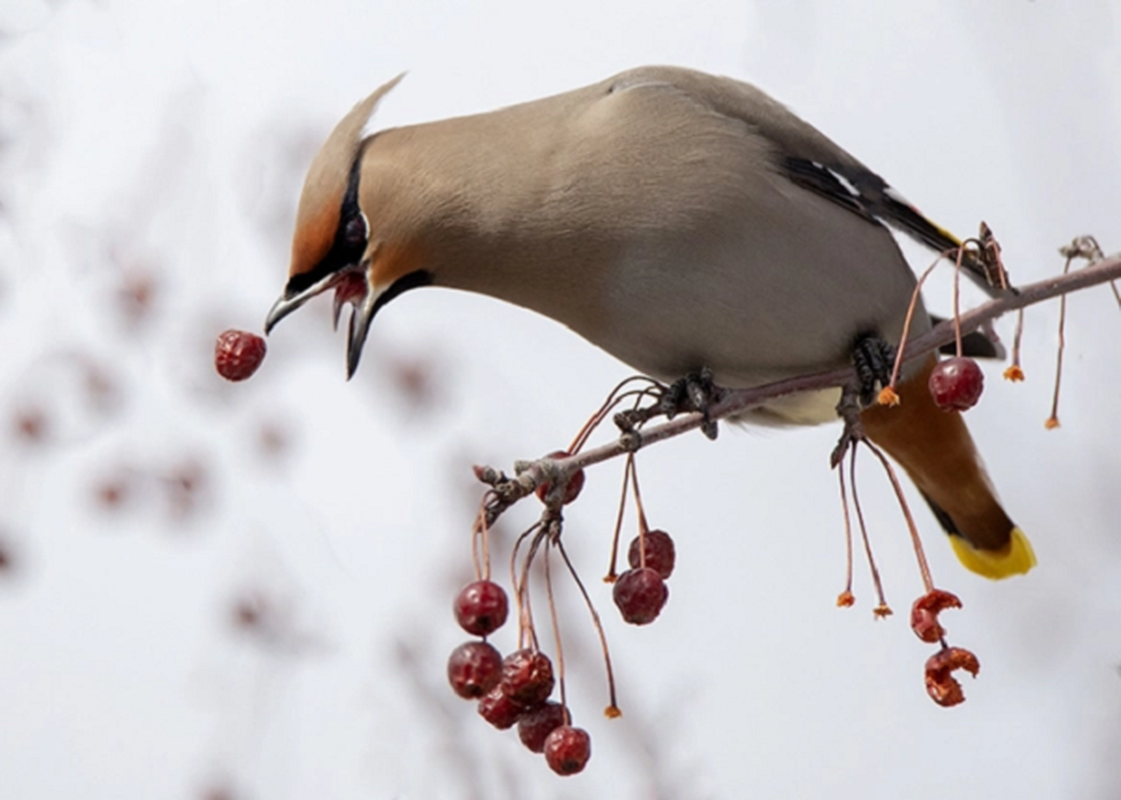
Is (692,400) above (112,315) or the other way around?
above

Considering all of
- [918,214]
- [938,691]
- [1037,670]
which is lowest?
[1037,670]

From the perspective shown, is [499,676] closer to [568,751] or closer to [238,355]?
[568,751]

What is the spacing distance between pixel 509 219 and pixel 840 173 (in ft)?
1.85

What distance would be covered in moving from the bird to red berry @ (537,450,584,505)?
0.43m

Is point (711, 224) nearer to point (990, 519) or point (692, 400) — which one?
point (692, 400)

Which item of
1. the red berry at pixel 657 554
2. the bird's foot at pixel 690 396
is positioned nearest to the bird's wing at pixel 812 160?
the bird's foot at pixel 690 396

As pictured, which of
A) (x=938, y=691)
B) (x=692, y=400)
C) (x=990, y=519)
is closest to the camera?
(x=938, y=691)

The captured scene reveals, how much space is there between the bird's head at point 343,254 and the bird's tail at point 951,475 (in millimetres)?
815

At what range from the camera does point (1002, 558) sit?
258 centimetres

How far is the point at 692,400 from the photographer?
1988 millimetres

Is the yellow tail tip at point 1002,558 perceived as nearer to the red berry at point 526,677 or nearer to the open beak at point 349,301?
the open beak at point 349,301

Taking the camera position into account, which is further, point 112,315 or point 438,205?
point 112,315

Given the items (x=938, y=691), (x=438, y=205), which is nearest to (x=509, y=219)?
(x=438, y=205)

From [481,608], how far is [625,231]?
0.75 metres
